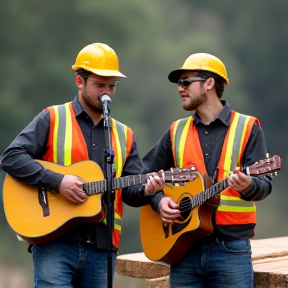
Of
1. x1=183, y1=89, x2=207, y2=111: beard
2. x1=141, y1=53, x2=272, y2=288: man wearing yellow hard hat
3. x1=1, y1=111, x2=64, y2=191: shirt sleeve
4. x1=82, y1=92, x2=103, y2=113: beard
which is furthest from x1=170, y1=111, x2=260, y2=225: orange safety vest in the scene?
x1=1, y1=111, x2=64, y2=191: shirt sleeve

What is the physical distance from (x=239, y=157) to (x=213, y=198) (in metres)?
0.28

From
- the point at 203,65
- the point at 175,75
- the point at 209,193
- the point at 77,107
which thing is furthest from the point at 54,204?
the point at 203,65

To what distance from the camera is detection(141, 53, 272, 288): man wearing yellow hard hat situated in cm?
405

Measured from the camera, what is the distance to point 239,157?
415 centimetres

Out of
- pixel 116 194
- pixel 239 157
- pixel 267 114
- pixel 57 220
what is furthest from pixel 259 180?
pixel 267 114

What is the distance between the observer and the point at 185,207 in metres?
4.20

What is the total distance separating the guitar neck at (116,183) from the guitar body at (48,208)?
0.03 m

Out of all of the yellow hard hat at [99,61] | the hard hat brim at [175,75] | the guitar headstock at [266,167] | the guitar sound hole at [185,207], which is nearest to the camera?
the guitar headstock at [266,167]

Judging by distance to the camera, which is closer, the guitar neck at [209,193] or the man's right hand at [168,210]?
the guitar neck at [209,193]

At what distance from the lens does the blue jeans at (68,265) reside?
13.0 feet

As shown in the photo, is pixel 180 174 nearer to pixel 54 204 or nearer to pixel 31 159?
pixel 54 204

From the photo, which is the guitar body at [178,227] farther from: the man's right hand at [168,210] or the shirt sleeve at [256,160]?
the shirt sleeve at [256,160]

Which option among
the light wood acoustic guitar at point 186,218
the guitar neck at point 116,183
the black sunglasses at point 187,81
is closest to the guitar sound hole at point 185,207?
the light wood acoustic guitar at point 186,218

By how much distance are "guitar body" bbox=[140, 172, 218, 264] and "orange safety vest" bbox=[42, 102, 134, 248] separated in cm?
24
